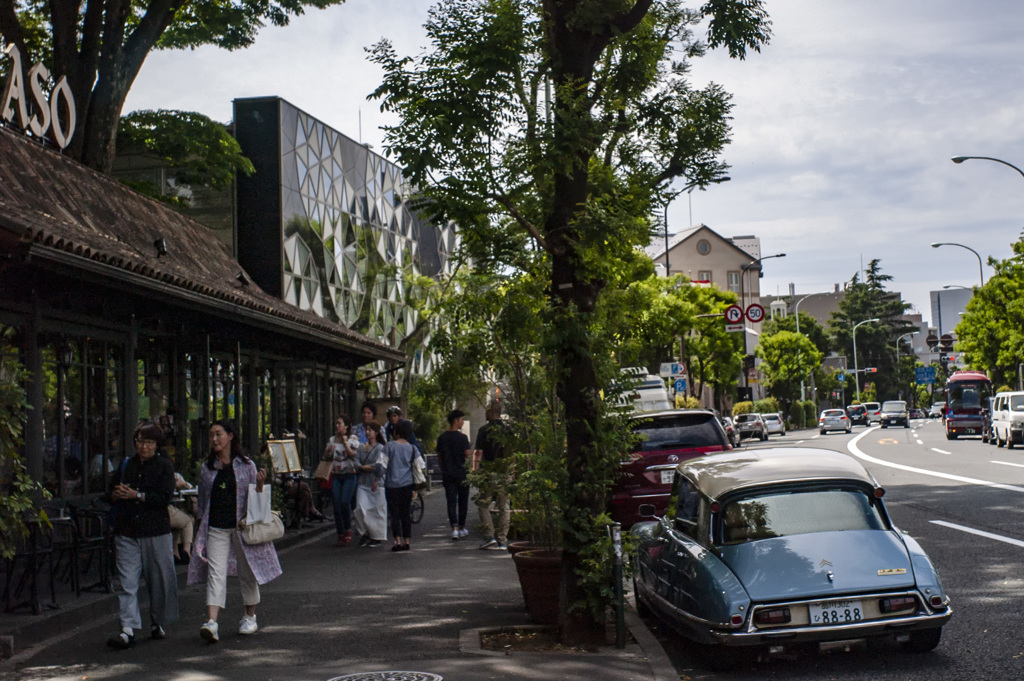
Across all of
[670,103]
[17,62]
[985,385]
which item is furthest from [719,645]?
[985,385]

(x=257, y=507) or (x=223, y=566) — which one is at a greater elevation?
(x=257, y=507)

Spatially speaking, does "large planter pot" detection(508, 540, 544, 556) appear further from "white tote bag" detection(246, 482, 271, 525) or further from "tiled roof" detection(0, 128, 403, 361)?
"tiled roof" detection(0, 128, 403, 361)

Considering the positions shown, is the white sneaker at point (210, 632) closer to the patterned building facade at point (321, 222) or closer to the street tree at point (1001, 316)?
the patterned building facade at point (321, 222)

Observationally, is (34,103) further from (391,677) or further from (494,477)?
(391,677)

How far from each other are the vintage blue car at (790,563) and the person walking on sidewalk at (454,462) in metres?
7.95

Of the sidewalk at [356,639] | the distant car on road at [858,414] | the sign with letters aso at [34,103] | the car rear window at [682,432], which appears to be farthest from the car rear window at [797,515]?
the distant car on road at [858,414]

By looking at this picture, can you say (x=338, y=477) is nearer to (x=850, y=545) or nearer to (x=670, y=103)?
(x=670, y=103)

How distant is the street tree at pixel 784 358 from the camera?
92188mm

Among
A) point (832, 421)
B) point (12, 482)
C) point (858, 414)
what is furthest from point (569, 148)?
point (858, 414)

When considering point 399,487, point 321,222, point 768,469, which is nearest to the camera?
point 768,469

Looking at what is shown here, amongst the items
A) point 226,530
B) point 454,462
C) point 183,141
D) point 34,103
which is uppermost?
point 183,141

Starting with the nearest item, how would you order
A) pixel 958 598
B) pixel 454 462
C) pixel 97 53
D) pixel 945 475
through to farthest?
pixel 958 598 < pixel 454 462 < pixel 97 53 < pixel 945 475

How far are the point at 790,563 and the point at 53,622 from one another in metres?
6.15

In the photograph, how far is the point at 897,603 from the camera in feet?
22.5
